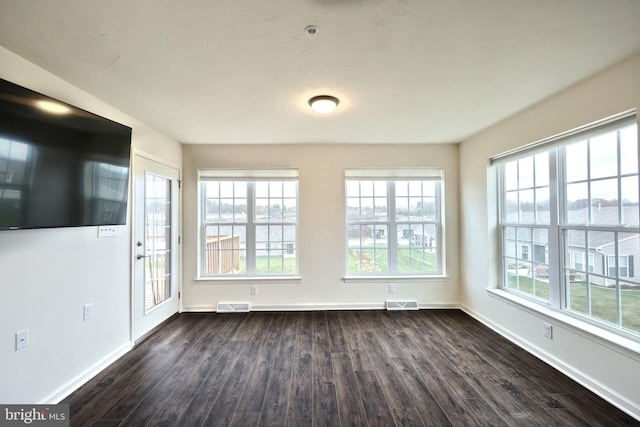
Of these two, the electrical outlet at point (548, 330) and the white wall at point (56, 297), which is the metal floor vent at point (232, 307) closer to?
the white wall at point (56, 297)

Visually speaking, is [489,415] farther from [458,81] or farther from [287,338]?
[458,81]

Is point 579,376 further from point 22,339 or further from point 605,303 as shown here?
point 22,339

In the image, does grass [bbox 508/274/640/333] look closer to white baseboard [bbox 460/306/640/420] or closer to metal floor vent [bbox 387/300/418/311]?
white baseboard [bbox 460/306/640/420]

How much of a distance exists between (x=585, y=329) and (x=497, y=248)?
1.27 meters

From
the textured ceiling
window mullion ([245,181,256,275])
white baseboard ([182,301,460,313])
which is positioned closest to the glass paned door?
white baseboard ([182,301,460,313])

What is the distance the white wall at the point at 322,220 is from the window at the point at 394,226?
0.56 ft

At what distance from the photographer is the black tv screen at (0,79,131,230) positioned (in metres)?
1.50

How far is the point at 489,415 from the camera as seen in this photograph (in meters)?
1.79

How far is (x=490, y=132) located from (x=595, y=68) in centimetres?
127

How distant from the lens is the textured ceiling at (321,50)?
135 centimetres

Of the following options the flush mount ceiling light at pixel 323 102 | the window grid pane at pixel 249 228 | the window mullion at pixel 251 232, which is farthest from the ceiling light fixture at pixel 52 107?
the window mullion at pixel 251 232

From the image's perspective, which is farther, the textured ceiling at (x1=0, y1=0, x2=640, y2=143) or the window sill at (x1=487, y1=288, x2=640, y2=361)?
the window sill at (x1=487, y1=288, x2=640, y2=361)

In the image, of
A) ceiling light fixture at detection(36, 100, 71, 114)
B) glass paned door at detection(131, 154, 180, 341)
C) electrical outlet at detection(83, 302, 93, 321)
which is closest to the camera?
ceiling light fixture at detection(36, 100, 71, 114)

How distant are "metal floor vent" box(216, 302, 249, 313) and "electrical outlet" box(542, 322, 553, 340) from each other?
3.37 metres
